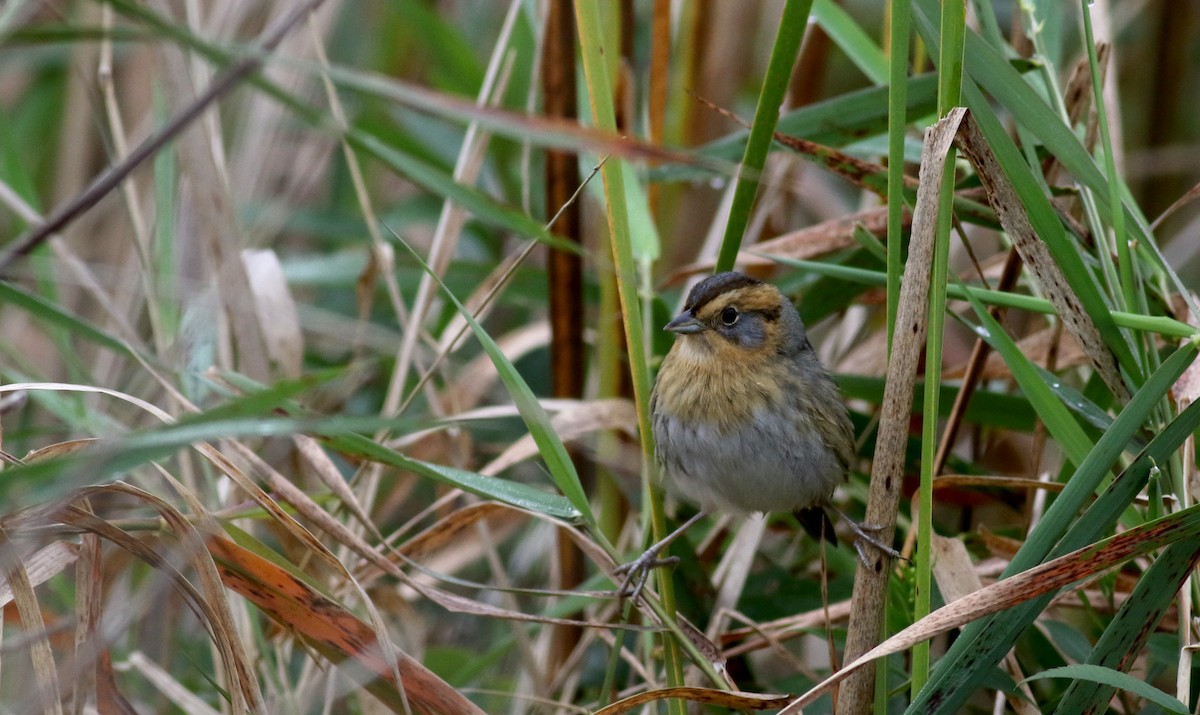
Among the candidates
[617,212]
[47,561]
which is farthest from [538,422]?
[47,561]

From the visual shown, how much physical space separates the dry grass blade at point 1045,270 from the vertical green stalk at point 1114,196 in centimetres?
14

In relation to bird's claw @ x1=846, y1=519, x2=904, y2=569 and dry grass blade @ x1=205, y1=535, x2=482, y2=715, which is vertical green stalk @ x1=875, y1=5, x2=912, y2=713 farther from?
dry grass blade @ x1=205, y1=535, x2=482, y2=715

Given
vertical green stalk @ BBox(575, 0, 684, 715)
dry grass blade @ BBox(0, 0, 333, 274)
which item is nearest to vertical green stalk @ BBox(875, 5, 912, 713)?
vertical green stalk @ BBox(575, 0, 684, 715)

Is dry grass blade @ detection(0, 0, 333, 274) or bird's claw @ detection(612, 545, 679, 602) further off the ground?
Answer: dry grass blade @ detection(0, 0, 333, 274)

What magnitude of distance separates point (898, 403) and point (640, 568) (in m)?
0.71

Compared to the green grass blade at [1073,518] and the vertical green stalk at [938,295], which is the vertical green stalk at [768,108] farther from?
the green grass blade at [1073,518]

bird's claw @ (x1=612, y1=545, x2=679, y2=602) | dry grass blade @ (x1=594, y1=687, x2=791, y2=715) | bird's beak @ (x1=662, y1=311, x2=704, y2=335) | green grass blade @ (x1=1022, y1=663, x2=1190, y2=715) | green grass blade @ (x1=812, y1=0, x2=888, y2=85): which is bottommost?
dry grass blade @ (x1=594, y1=687, x2=791, y2=715)

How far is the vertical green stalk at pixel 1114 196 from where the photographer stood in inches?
78.0

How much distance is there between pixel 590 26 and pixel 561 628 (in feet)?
5.39

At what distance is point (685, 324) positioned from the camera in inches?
106

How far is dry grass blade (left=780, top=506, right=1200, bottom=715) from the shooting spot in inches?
67.1

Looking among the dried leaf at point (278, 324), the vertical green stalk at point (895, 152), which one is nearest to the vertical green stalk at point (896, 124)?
the vertical green stalk at point (895, 152)

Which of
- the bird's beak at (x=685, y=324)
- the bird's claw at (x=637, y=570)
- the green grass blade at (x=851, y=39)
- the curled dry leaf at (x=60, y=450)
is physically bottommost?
the bird's claw at (x=637, y=570)

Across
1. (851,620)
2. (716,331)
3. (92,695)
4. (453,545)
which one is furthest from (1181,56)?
(92,695)
